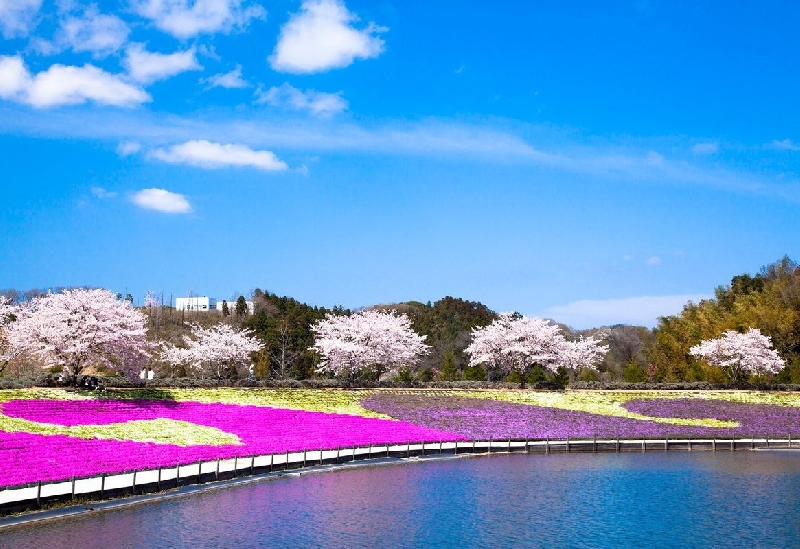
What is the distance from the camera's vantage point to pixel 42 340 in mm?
63969

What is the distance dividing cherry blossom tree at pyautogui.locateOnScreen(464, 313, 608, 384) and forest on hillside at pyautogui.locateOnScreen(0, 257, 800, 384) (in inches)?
89.2

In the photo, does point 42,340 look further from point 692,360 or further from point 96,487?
point 692,360

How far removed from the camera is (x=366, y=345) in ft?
304

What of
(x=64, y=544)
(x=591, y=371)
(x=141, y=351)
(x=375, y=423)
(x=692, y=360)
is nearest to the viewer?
(x=64, y=544)

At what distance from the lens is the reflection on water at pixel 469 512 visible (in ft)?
90.0

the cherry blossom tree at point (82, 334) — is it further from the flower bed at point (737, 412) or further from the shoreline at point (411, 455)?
the flower bed at point (737, 412)

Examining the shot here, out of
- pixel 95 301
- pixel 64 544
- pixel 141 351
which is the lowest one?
pixel 64 544

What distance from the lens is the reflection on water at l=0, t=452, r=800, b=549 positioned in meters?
27.4

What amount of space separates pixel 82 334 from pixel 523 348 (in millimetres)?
51073

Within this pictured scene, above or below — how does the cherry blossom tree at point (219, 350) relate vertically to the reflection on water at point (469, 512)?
above

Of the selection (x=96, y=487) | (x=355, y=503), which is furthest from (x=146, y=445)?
(x=355, y=503)

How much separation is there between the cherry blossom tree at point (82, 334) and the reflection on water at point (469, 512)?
29500 mm

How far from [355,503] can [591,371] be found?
94.8 meters

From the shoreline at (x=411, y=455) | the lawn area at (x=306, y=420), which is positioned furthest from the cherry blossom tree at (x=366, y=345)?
the shoreline at (x=411, y=455)
